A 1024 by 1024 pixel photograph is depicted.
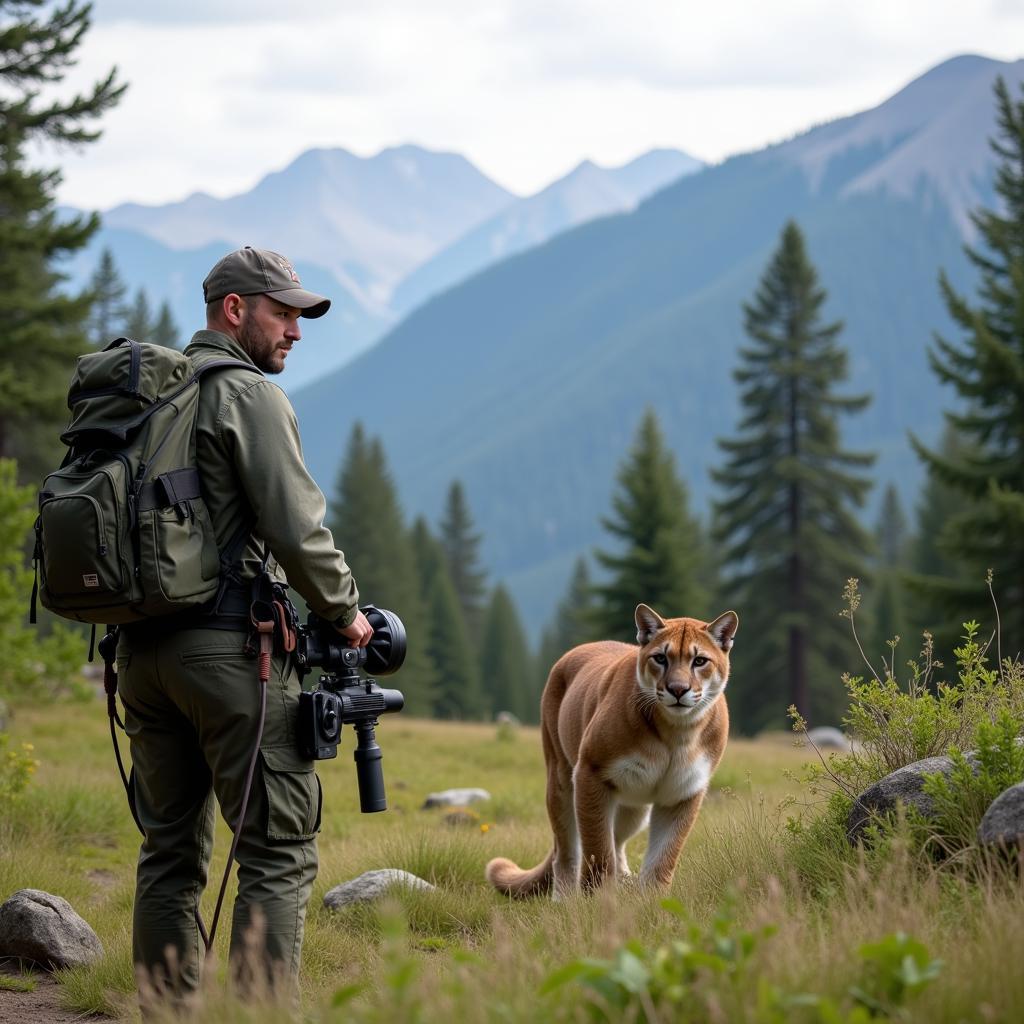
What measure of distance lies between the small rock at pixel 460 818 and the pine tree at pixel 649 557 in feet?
80.1

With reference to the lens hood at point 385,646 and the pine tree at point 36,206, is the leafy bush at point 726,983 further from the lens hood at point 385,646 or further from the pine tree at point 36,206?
the pine tree at point 36,206

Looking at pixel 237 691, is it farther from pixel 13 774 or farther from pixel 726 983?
pixel 13 774

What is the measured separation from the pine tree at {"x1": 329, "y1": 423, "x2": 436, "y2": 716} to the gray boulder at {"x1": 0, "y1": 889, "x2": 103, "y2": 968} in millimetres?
44710

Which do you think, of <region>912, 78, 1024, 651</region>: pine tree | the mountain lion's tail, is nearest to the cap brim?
the mountain lion's tail

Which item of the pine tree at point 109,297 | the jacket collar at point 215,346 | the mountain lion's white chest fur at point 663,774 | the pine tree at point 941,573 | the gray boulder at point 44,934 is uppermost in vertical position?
the pine tree at point 109,297

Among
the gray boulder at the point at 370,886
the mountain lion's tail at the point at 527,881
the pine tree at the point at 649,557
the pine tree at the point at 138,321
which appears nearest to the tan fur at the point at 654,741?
the mountain lion's tail at the point at 527,881

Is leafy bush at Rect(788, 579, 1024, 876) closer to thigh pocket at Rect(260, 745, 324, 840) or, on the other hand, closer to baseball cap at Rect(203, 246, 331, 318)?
thigh pocket at Rect(260, 745, 324, 840)

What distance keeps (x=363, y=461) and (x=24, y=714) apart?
38.5 metres

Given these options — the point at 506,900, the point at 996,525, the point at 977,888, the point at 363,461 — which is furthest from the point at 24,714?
the point at 363,461

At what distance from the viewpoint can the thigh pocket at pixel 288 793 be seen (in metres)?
4.57

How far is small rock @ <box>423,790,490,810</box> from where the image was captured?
454 inches

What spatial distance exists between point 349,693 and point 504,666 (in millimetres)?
62561

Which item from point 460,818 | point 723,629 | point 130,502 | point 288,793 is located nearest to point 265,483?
point 130,502

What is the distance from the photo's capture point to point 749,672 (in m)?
41.2
